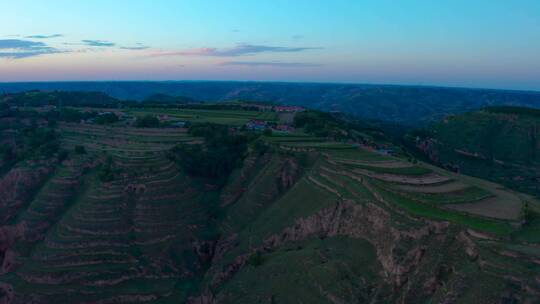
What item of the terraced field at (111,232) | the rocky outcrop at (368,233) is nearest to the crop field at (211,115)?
the terraced field at (111,232)

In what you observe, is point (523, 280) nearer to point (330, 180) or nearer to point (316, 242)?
point (316, 242)

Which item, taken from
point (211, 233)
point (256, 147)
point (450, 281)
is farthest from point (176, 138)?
point (450, 281)

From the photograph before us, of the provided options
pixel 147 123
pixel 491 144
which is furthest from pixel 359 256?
pixel 491 144

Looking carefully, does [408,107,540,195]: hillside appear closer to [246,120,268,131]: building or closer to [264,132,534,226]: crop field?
[264,132,534,226]: crop field

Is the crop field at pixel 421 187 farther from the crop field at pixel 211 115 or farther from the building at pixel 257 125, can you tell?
the crop field at pixel 211 115

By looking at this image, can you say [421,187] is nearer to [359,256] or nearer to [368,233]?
[368,233]
